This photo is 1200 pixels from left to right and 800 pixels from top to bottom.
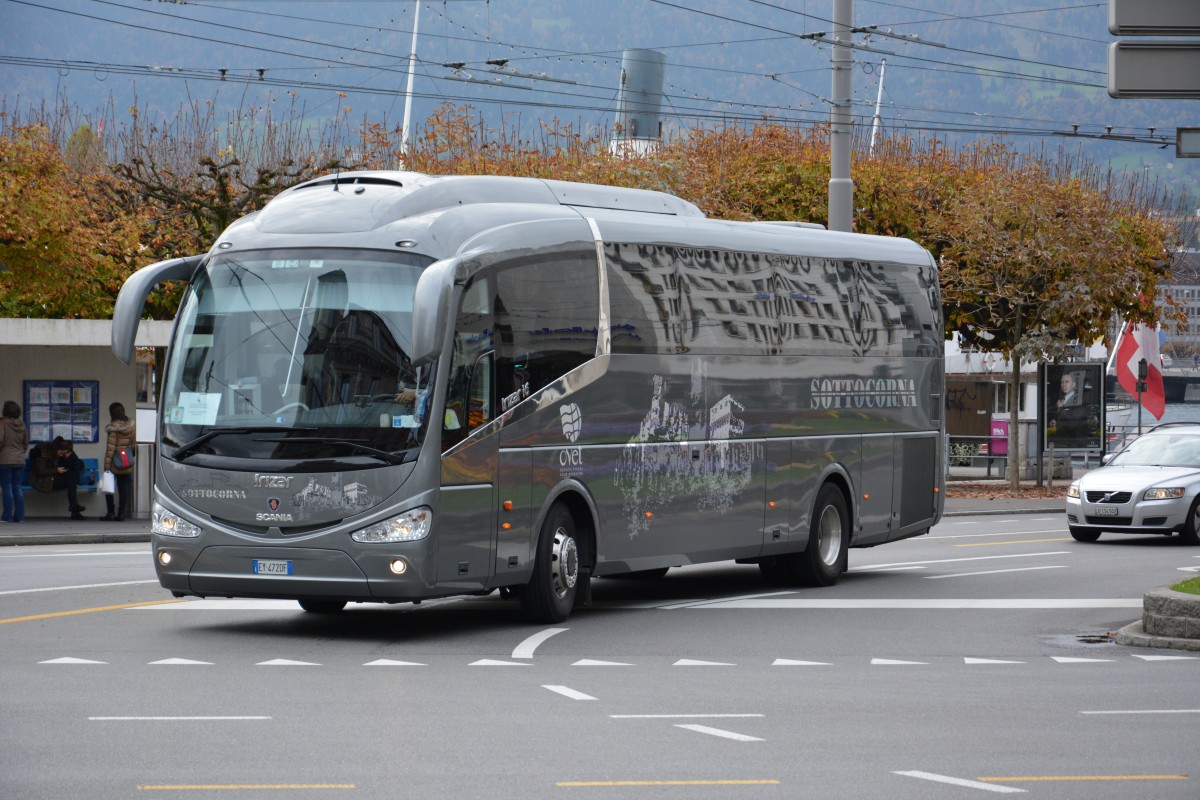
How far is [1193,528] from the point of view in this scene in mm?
25797

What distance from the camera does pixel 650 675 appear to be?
12312 mm

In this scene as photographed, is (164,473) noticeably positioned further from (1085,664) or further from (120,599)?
(1085,664)

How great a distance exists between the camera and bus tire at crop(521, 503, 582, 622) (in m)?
15.1

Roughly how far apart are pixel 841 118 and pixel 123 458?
11.7 meters

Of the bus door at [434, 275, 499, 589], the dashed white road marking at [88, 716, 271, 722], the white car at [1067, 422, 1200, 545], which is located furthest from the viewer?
the white car at [1067, 422, 1200, 545]

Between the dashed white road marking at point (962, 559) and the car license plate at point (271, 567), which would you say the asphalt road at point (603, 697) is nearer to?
the car license plate at point (271, 567)

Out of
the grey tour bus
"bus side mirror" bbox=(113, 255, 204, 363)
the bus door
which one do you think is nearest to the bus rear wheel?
the grey tour bus

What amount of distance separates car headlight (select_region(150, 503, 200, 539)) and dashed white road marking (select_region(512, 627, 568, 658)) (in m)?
2.53

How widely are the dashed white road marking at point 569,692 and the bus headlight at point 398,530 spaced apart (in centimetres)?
236

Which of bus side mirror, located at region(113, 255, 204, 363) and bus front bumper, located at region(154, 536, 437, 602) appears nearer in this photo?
bus front bumper, located at region(154, 536, 437, 602)

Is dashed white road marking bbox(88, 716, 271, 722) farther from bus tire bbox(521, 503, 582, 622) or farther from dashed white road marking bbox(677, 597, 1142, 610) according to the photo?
dashed white road marking bbox(677, 597, 1142, 610)

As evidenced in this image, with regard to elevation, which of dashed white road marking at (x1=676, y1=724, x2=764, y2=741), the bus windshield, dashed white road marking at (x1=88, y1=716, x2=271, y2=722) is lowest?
dashed white road marking at (x1=88, y1=716, x2=271, y2=722)

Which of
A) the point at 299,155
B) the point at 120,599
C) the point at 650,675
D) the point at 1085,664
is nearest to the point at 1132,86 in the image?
the point at 1085,664

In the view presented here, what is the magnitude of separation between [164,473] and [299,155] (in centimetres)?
3977
